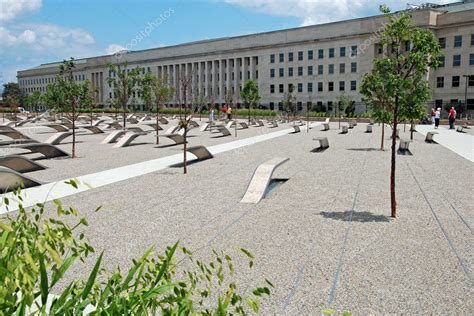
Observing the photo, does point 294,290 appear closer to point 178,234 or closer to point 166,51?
point 178,234

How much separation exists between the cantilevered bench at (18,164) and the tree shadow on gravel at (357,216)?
914 cm

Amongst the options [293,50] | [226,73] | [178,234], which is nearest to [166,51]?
[226,73]

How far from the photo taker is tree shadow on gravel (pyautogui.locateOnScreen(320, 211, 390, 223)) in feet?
26.8

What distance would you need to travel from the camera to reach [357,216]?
27.7 ft

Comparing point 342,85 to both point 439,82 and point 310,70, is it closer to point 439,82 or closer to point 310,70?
point 310,70

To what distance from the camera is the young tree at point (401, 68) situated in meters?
8.03

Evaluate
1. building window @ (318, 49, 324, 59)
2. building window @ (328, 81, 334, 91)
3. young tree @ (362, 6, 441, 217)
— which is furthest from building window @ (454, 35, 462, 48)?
young tree @ (362, 6, 441, 217)

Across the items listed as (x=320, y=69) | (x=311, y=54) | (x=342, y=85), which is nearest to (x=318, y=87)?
(x=320, y=69)

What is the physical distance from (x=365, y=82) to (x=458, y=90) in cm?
6855

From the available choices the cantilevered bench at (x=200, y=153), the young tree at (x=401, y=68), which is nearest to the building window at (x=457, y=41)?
the cantilevered bench at (x=200, y=153)

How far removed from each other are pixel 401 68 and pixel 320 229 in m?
3.49

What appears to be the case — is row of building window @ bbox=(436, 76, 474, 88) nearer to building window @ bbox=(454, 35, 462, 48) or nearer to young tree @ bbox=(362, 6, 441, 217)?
building window @ bbox=(454, 35, 462, 48)

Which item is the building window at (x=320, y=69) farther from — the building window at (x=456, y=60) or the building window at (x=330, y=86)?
the building window at (x=456, y=60)

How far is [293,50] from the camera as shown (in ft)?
281
